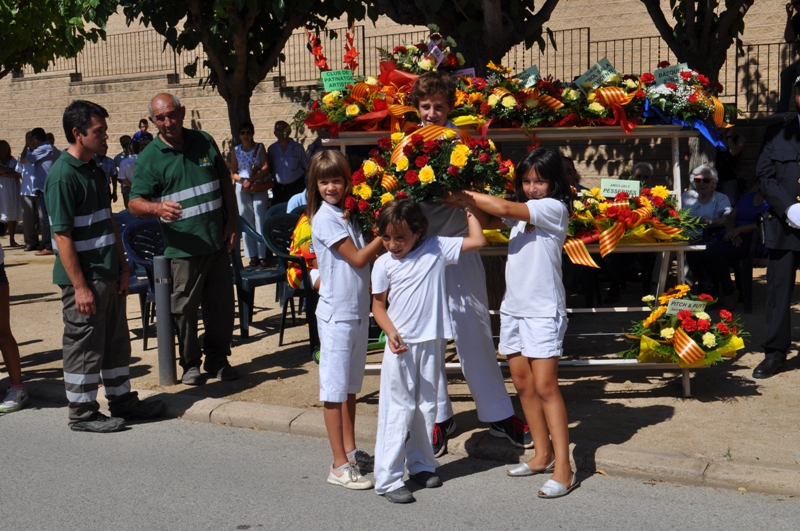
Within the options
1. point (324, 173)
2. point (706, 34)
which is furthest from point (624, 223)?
point (706, 34)

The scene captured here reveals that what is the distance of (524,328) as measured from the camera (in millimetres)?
4707

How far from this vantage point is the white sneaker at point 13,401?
641cm

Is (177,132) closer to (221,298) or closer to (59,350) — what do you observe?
(221,298)

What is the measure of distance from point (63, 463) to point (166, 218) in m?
1.87

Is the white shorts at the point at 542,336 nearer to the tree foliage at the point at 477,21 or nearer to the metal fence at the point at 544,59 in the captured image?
the tree foliage at the point at 477,21

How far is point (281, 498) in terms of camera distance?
4.66 meters

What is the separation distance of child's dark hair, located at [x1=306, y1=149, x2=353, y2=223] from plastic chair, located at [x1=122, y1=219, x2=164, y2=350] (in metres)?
3.59

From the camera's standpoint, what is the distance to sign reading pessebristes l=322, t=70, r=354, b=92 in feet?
21.1

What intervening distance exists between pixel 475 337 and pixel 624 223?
1.45m

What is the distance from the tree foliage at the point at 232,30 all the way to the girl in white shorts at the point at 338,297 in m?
6.01

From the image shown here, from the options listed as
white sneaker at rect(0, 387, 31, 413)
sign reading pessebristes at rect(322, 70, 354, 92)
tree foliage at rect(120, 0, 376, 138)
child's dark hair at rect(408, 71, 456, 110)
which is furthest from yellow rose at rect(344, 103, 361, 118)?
tree foliage at rect(120, 0, 376, 138)

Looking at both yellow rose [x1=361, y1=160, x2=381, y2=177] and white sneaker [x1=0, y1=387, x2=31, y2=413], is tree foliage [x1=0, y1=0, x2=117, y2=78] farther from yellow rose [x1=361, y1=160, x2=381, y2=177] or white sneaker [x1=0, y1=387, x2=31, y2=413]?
yellow rose [x1=361, y1=160, x2=381, y2=177]

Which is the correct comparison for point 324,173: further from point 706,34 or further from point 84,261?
point 706,34

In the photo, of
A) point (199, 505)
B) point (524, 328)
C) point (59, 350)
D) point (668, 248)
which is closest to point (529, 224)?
point (524, 328)
